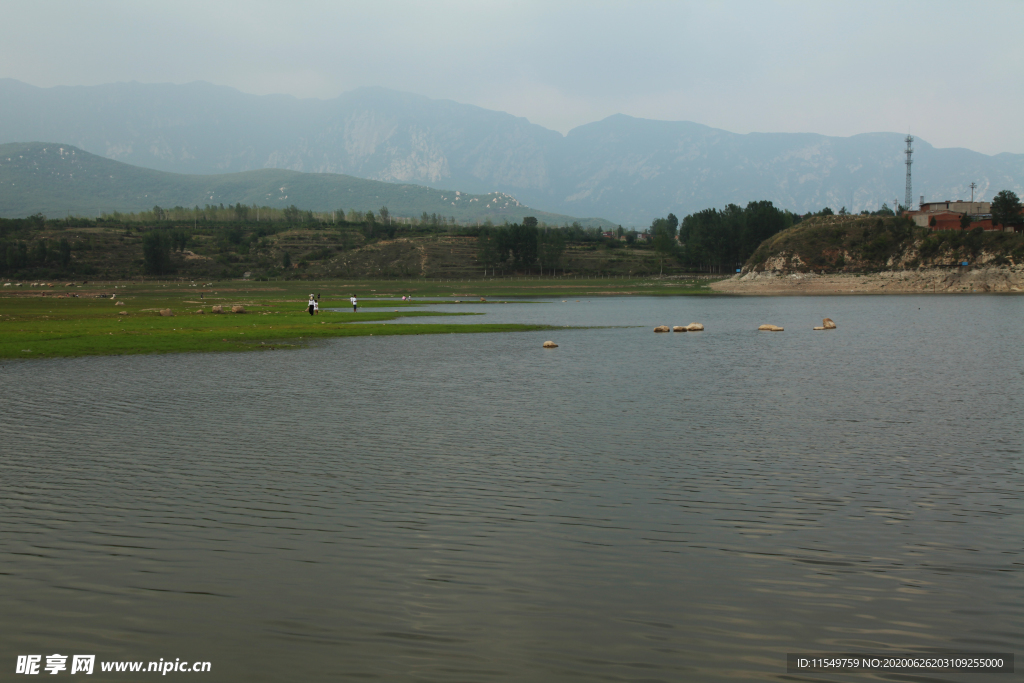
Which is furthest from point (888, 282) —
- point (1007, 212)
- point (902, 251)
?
point (1007, 212)

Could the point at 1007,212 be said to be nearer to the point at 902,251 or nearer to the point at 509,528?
the point at 902,251

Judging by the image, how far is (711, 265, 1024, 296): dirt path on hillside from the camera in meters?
162

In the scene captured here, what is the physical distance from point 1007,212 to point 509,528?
669 feet

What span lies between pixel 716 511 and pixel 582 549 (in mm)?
3992

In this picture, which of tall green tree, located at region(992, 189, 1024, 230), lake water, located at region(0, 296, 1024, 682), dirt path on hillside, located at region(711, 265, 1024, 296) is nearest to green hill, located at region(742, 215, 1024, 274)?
dirt path on hillside, located at region(711, 265, 1024, 296)

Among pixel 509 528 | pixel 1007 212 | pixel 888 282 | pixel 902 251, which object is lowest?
pixel 509 528

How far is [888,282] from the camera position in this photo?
180 metres

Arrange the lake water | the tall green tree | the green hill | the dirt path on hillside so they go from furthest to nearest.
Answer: the tall green tree, the green hill, the dirt path on hillside, the lake water

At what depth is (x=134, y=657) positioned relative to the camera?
9.95 metres

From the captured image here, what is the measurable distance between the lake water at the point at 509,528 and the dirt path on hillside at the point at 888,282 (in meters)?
154

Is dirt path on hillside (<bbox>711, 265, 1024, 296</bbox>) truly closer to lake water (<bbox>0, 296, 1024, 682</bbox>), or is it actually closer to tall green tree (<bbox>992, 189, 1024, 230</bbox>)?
tall green tree (<bbox>992, 189, 1024, 230</bbox>)

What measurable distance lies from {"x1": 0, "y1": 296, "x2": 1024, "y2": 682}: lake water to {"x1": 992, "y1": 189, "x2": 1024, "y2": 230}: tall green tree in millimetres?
174787

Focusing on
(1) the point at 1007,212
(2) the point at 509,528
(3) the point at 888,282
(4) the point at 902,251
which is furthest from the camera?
(4) the point at 902,251

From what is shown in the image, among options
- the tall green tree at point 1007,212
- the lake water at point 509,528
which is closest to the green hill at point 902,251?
the tall green tree at point 1007,212
